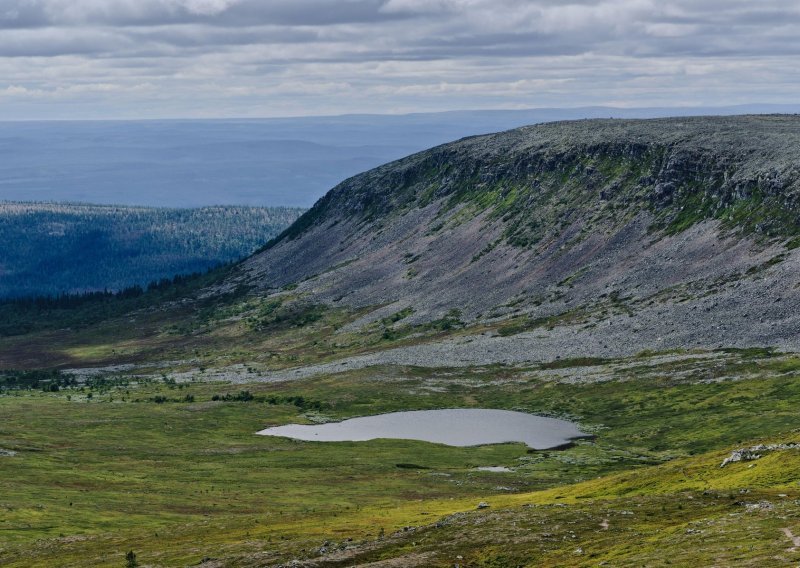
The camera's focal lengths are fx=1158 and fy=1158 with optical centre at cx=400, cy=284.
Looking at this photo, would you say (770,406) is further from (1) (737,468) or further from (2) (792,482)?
(2) (792,482)

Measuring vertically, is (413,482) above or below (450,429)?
above

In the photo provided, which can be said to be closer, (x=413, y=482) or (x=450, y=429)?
(x=413, y=482)

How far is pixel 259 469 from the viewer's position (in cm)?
15388

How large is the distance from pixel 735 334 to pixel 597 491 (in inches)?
3939

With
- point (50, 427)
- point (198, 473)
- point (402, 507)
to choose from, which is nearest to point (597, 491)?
point (402, 507)

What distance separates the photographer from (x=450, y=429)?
185875 millimetres

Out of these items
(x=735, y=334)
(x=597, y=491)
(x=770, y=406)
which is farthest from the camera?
(x=735, y=334)

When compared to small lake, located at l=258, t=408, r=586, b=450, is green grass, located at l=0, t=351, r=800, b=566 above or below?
above

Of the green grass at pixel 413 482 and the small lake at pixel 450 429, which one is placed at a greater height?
the green grass at pixel 413 482

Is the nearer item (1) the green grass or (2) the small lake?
(1) the green grass

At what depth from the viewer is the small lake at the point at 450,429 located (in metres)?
176

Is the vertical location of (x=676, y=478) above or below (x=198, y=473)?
above

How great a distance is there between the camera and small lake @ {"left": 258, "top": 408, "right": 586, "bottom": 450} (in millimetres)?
175675

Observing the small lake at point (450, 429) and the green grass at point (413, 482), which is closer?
the green grass at point (413, 482)
